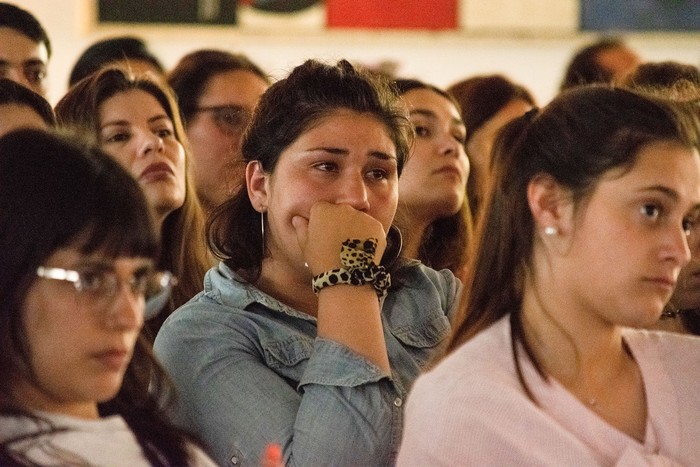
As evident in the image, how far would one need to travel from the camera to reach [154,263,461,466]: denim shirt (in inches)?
65.2

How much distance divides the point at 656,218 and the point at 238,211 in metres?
0.78

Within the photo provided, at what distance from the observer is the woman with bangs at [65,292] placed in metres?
1.28

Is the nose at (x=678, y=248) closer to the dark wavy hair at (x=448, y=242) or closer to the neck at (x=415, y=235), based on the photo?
the neck at (x=415, y=235)

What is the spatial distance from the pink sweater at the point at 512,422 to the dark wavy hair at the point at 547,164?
4 cm

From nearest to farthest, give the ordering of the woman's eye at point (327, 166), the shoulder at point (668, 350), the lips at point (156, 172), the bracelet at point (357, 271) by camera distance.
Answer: the shoulder at point (668, 350) < the bracelet at point (357, 271) < the woman's eye at point (327, 166) < the lips at point (156, 172)

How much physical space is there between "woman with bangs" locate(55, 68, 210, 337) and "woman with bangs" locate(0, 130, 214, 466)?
3.29 feet

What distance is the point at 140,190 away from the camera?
138 cm

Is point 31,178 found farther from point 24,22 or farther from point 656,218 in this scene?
point 24,22

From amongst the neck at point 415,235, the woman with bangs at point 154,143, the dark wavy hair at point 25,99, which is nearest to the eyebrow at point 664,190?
the neck at point 415,235

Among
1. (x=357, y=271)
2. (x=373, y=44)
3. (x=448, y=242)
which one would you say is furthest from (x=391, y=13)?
(x=357, y=271)

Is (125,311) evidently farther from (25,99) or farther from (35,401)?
(25,99)

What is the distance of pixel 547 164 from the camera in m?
1.51

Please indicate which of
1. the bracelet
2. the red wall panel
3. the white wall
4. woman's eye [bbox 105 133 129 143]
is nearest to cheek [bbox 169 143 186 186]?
woman's eye [bbox 105 133 129 143]

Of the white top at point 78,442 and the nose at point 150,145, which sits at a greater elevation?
the nose at point 150,145
